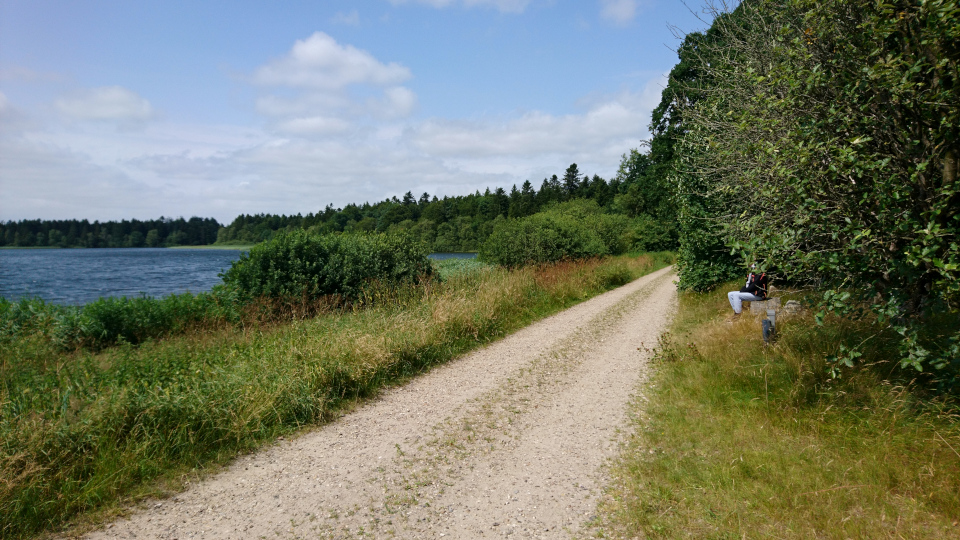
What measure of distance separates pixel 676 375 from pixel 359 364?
4726mm

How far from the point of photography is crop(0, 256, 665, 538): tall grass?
407 centimetres

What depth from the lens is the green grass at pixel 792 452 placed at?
11.4 feet

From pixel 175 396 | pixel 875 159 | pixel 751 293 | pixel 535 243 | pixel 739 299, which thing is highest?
pixel 875 159

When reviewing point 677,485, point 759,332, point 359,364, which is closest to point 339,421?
point 359,364

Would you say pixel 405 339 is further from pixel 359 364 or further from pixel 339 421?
pixel 339 421

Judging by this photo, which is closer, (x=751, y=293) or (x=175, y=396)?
(x=175, y=396)

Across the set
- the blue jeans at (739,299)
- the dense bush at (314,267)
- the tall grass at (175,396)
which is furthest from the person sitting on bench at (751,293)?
the dense bush at (314,267)

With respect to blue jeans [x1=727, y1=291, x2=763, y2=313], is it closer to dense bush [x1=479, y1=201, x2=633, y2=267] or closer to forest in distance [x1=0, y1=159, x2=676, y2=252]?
dense bush [x1=479, y1=201, x2=633, y2=267]

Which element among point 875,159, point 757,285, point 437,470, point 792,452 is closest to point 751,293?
point 757,285

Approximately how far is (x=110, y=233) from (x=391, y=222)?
173 ft

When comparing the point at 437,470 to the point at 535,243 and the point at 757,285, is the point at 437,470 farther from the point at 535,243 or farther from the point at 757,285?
the point at 535,243

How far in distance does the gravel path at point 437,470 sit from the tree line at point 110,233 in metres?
93.7

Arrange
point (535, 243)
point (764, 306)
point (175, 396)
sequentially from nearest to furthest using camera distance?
point (175, 396), point (764, 306), point (535, 243)

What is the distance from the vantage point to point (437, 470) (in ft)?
15.1
